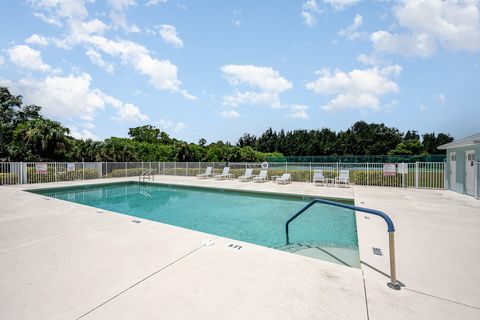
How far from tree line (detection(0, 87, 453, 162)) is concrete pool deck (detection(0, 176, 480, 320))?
15758mm

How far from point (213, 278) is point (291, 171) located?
1256 centimetres

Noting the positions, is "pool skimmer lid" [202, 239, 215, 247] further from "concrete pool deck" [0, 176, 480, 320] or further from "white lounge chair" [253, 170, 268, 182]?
"white lounge chair" [253, 170, 268, 182]

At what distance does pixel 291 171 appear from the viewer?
14734 mm

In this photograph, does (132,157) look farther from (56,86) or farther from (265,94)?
(265,94)

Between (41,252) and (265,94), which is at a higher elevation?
(265,94)

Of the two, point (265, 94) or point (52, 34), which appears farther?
point (265, 94)

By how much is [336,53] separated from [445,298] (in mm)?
12462

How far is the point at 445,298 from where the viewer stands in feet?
7.88

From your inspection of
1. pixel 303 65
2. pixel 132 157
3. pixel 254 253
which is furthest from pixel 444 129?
pixel 254 253

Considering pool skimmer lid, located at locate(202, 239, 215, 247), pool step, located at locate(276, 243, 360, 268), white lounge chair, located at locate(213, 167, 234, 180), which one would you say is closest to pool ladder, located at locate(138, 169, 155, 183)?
white lounge chair, located at locate(213, 167, 234, 180)

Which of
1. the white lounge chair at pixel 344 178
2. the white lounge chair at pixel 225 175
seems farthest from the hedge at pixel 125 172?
the white lounge chair at pixel 344 178

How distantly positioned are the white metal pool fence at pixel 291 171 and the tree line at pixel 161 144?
362cm

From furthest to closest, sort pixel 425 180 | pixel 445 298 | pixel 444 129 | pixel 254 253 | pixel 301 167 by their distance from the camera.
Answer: pixel 444 129, pixel 301 167, pixel 425 180, pixel 254 253, pixel 445 298

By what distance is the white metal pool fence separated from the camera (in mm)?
10938
